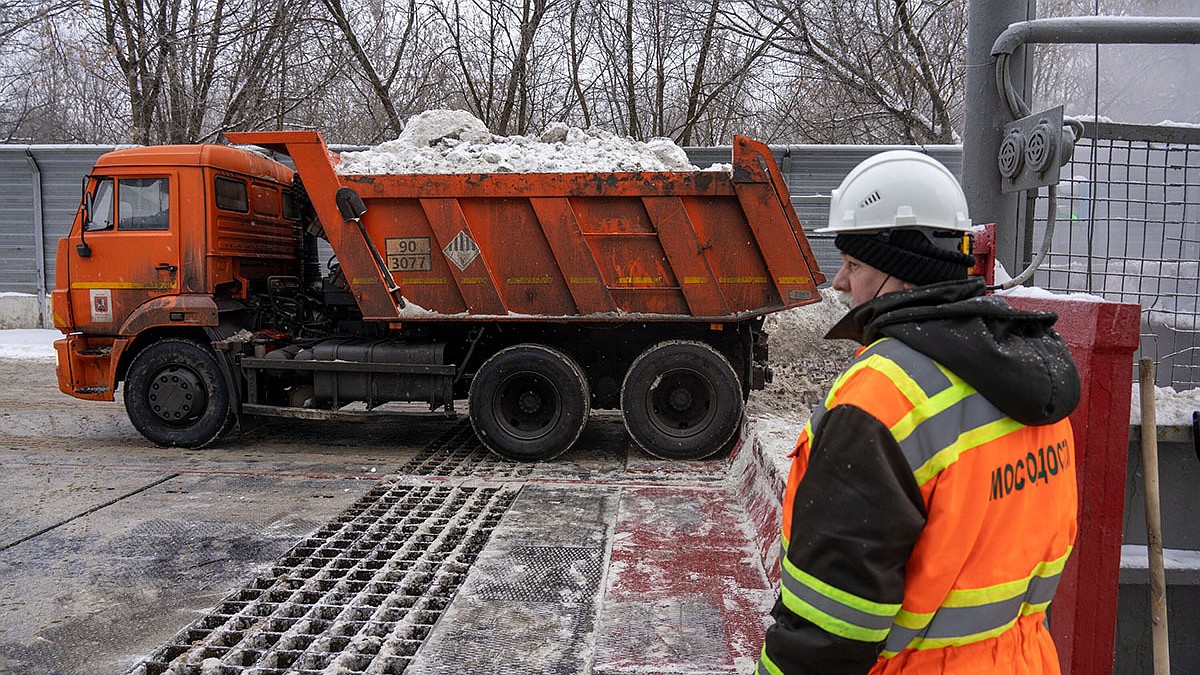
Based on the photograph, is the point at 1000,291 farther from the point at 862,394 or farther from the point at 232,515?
the point at 232,515

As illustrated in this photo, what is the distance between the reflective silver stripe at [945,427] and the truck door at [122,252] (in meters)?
7.56

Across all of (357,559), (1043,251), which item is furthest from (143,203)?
(1043,251)

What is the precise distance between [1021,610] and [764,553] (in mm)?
3162

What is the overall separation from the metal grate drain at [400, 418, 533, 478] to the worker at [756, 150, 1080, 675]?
17.7 ft

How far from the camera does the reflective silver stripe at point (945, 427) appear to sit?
4.91 feet

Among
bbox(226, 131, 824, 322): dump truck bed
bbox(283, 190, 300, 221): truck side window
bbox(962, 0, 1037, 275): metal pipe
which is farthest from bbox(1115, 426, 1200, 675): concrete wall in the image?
bbox(283, 190, 300, 221): truck side window

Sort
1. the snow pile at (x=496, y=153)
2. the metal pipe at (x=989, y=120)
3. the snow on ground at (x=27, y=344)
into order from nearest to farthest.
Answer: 1. the metal pipe at (x=989, y=120)
2. the snow pile at (x=496, y=153)
3. the snow on ground at (x=27, y=344)

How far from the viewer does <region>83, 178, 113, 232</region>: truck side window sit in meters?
7.61

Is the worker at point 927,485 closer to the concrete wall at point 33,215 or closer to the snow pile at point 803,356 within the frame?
the snow pile at point 803,356

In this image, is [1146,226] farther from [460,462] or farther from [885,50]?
[885,50]

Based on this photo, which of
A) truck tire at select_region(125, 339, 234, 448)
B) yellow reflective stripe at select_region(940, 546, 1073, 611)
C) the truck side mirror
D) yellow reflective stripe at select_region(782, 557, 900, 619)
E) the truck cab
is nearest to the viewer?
yellow reflective stripe at select_region(782, 557, 900, 619)

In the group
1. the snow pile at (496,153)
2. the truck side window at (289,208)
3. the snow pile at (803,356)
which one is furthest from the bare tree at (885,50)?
the truck side window at (289,208)

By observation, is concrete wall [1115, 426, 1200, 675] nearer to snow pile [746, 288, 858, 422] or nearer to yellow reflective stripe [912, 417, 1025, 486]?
yellow reflective stripe [912, 417, 1025, 486]

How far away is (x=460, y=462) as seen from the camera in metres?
Result: 7.26
